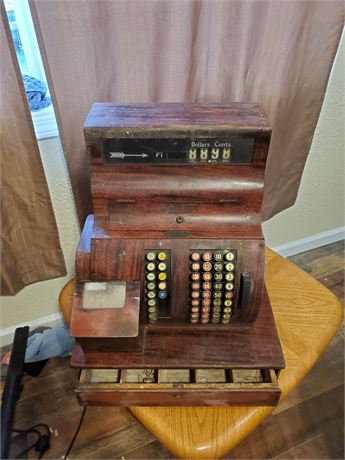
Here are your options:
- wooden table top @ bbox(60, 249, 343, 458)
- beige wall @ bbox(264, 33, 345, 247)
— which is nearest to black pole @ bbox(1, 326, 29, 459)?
wooden table top @ bbox(60, 249, 343, 458)

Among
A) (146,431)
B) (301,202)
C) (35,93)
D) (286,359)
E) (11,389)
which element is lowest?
(146,431)

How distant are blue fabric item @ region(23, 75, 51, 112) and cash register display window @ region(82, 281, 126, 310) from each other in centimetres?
54

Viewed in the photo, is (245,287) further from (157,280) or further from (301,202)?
(301,202)

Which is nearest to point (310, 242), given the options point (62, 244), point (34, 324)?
point (62, 244)

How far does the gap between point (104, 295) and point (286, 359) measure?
454mm

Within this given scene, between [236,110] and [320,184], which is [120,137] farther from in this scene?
[320,184]

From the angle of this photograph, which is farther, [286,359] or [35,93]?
[35,93]

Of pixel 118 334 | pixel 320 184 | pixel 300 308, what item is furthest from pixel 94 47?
pixel 320 184

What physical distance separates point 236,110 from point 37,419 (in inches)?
43.6

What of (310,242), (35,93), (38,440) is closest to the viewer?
(35,93)

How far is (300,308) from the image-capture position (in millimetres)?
929

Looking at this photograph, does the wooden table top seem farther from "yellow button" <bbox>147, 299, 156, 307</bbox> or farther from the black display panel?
the black display panel

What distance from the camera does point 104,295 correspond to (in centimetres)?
63

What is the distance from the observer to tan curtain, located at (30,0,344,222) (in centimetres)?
76
